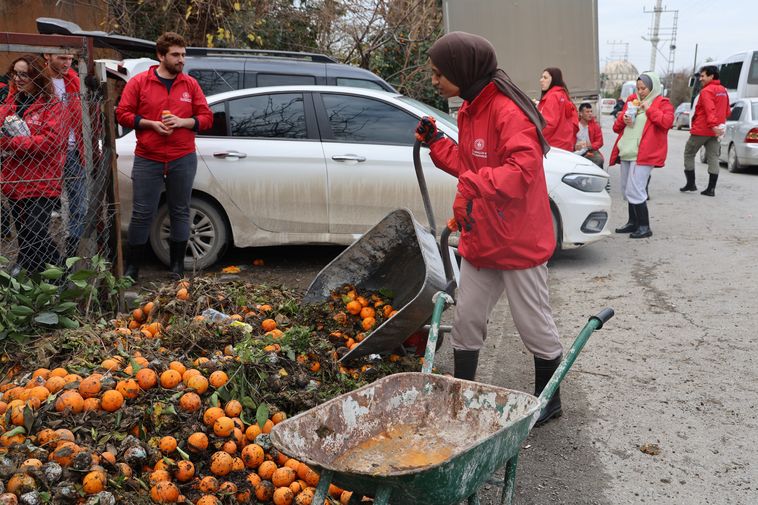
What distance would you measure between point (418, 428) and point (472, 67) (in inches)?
69.7

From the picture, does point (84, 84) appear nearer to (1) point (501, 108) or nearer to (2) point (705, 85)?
(1) point (501, 108)

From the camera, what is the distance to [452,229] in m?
4.02

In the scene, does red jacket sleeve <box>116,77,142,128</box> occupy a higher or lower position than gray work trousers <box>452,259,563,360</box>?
higher

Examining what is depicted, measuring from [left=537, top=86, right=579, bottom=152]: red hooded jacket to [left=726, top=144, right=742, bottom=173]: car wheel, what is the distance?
9019mm

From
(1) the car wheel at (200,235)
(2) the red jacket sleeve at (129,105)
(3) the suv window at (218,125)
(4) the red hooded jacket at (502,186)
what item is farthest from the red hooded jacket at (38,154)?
(4) the red hooded jacket at (502,186)

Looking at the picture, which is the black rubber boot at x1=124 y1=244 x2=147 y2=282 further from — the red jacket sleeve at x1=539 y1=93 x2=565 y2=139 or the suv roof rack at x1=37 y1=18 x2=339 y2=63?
the red jacket sleeve at x1=539 y1=93 x2=565 y2=139

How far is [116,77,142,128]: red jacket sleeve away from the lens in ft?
20.3

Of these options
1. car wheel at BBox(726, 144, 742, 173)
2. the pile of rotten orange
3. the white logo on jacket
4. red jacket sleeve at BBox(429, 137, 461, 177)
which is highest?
the white logo on jacket

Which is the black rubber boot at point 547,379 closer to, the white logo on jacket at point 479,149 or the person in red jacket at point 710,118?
the white logo on jacket at point 479,149

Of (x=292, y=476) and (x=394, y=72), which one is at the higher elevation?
(x=394, y=72)

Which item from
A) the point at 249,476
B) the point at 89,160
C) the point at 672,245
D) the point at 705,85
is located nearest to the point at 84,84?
the point at 89,160

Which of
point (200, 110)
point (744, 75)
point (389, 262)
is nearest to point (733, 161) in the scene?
point (744, 75)

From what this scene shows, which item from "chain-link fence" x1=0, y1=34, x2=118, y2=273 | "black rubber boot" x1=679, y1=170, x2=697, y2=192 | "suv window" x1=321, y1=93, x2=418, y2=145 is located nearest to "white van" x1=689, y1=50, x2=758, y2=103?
"black rubber boot" x1=679, y1=170, x2=697, y2=192

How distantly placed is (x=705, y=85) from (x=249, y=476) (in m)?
11.8
